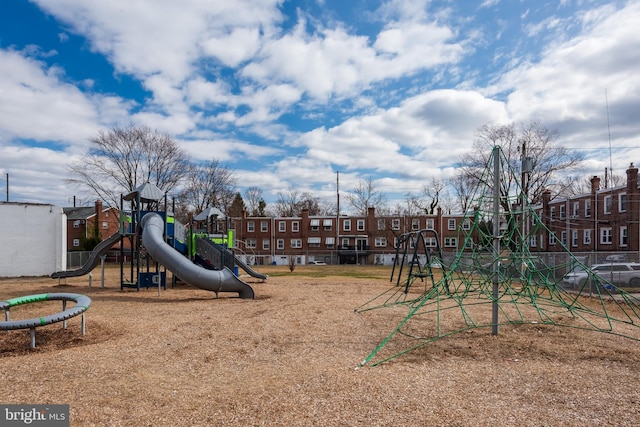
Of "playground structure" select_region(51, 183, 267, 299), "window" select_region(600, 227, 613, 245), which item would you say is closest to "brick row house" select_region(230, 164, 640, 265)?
"window" select_region(600, 227, 613, 245)

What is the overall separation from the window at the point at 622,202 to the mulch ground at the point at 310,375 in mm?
31326

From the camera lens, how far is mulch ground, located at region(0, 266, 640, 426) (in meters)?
4.53

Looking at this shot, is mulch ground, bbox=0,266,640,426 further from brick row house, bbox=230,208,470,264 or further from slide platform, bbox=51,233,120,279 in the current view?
brick row house, bbox=230,208,470,264

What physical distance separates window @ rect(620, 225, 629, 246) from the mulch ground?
31.2 m

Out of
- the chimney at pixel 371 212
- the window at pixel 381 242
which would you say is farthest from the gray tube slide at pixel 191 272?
the chimney at pixel 371 212

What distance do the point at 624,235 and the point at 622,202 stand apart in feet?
9.06

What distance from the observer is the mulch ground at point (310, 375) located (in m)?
4.53

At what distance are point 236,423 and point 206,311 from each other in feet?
25.3

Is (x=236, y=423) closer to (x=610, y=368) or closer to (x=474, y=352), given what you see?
(x=474, y=352)

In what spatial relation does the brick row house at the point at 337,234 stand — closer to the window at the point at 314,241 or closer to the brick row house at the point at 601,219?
the window at the point at 314,241

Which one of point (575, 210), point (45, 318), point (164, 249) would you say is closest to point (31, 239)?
point (164, 249)

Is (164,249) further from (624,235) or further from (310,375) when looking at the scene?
(624,235)

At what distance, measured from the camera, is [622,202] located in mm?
35062

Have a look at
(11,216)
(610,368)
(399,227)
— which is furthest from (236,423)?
(399,227)
